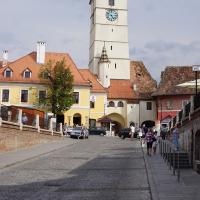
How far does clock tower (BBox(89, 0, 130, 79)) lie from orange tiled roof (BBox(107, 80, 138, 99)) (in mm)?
2215

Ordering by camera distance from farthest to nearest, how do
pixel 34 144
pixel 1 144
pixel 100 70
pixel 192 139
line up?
pixel 100 70 → pixel 34 144 → pixel 1 144 → pixel 192 139

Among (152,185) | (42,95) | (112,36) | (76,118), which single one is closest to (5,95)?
(42,95)

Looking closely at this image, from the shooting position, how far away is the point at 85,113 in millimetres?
82125

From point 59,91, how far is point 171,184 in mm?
55490

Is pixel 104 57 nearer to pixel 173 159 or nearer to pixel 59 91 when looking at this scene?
pixel 59 91

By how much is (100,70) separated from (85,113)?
19.3 metres

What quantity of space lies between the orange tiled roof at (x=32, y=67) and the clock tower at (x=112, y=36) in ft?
52.0

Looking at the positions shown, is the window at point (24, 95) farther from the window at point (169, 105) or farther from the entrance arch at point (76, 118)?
the window at point (169, 105)

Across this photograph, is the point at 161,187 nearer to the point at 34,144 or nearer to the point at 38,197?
the point at 38,197

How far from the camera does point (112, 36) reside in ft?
339

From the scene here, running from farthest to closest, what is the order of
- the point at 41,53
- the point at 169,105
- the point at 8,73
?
the point at 169,105, the point at 41,53, the point at 8,73

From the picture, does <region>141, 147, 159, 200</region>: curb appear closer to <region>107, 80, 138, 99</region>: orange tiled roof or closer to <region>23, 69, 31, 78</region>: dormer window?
<region>23, 69, 31, 78</region>: dormer window

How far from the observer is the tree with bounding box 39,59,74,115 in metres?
73.3

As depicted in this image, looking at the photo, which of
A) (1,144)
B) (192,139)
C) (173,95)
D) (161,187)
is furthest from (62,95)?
(161,187)
